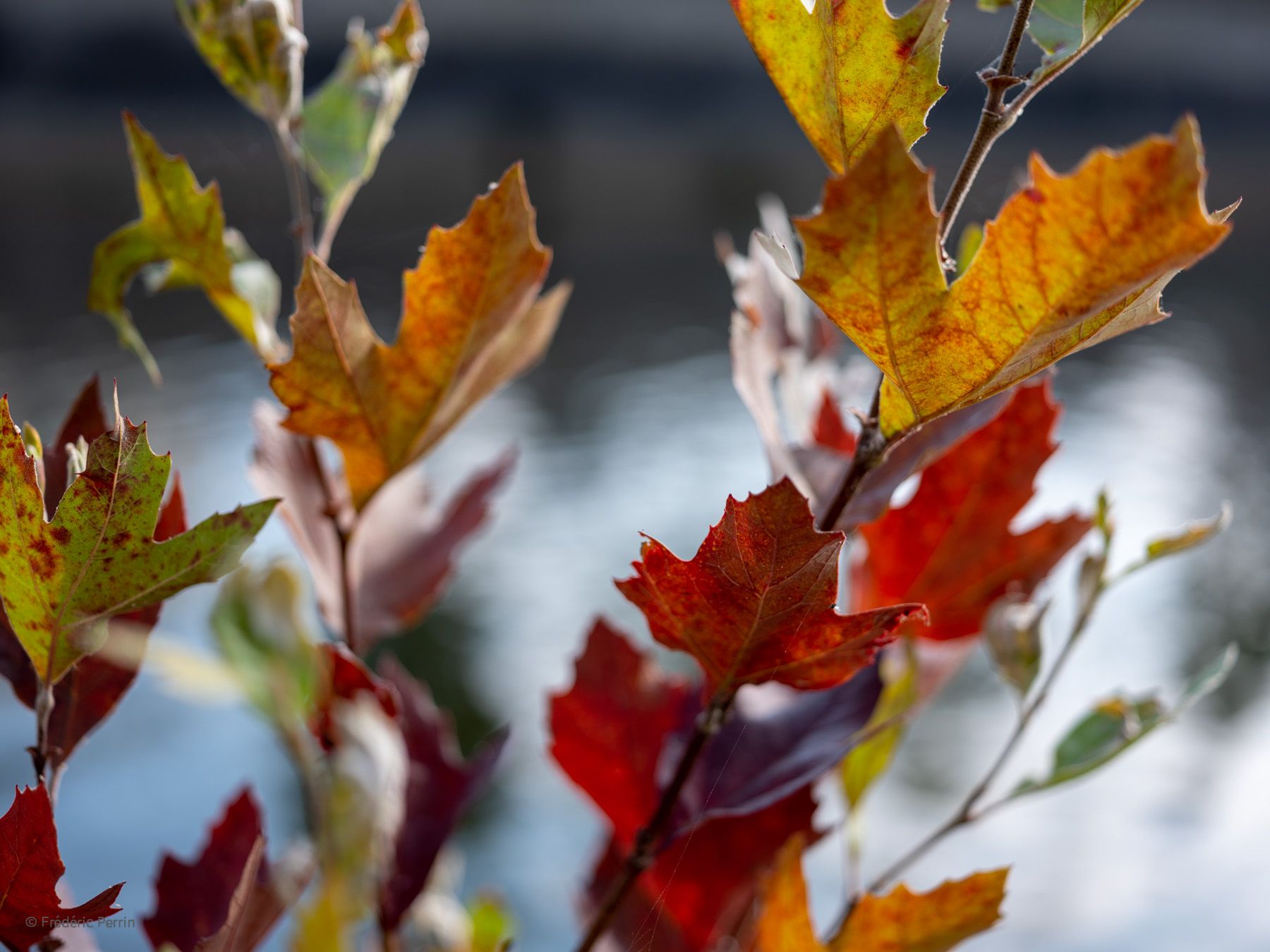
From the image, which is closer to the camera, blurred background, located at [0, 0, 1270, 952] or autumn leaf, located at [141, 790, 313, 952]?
autumn leaf, located at [141, 790, 313, 952]

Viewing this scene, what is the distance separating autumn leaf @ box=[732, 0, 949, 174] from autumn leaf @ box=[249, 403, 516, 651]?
0.08m

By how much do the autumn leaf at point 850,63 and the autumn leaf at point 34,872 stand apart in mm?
98

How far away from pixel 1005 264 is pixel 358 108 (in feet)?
0.34

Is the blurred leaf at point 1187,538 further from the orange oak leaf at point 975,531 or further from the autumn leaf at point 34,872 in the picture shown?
the autumn leaf at point 34,872

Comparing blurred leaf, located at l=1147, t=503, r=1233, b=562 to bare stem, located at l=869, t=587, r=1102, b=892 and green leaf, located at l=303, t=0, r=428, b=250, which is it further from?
green leaf, located at l=303, t=0, r=428, b=250

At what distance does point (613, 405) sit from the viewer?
0.85m

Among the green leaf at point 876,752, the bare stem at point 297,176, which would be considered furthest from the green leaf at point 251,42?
the green leaf at point 876,752

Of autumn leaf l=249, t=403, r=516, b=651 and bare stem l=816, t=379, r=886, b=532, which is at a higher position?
autumn leaf l=249, t=403, r=516, b=651

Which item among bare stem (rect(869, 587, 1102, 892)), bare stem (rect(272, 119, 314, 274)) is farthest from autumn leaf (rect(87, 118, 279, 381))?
bare stem (rect(869, 587, 1102, 892))

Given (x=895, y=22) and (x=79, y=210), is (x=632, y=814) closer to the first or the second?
(x=895, y=22)

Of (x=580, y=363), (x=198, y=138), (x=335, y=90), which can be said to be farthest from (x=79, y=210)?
(x=335, y=90)

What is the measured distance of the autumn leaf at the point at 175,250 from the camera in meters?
0.14

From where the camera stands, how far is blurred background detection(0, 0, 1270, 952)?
0.49m

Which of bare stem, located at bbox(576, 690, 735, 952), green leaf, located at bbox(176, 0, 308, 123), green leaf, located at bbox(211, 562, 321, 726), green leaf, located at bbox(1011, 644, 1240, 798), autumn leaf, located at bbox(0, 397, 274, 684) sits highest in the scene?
green leaf, located at bbox(176, 0, 308, 123)
